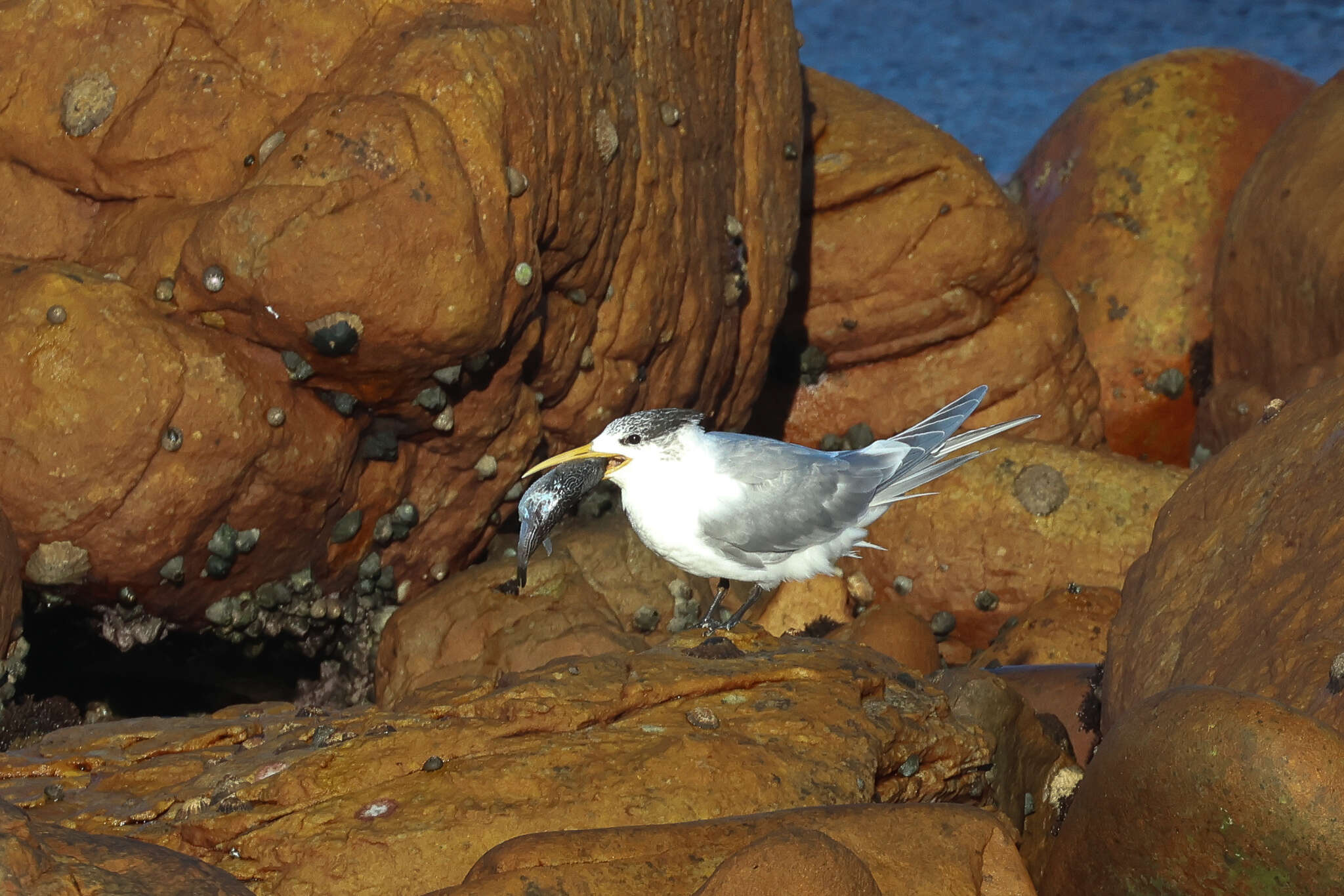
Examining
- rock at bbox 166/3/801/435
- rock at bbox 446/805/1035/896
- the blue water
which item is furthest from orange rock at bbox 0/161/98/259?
the blue water

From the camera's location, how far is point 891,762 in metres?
5.39

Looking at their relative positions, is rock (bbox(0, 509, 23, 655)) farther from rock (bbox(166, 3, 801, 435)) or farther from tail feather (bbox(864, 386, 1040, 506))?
tail feather (bbox(864, 386, 1040, 506))

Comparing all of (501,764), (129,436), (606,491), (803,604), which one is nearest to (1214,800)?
(501,764)

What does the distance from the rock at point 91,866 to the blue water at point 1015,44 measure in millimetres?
21169

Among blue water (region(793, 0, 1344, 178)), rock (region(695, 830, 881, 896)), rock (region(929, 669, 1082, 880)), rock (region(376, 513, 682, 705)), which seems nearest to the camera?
rock (region(695, 830, 881, 896))

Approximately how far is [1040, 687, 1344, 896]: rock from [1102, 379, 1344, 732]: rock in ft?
1.25

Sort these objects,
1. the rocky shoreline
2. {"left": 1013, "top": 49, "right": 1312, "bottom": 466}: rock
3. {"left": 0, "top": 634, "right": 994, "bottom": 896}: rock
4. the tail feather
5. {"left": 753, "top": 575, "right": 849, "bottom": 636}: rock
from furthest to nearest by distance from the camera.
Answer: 1. {"left": 1013, "top": 49, "right": 1312, "bottom": 466}: rock
2. {"left": 753, "top": 575, "right": 849, "bottom": 636}: rock
3. the tail feather
4. {"left": 0, "top": 634, "right": 994, "bottom": 896}: rock
5. the rocky shoreline

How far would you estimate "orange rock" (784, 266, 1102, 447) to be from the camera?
1020 cm

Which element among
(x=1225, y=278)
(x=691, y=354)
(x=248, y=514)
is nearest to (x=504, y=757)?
(x=248, y=514)

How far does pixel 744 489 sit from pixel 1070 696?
→ 1874 millimetres

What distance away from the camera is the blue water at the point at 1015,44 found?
24625 millimetres

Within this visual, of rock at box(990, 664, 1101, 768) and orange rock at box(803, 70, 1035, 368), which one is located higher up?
orange rock at box(803, 70, 1035, 368)

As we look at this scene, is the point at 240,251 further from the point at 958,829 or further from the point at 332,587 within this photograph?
the point at 958,829

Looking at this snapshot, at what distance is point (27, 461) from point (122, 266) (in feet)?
3.46
